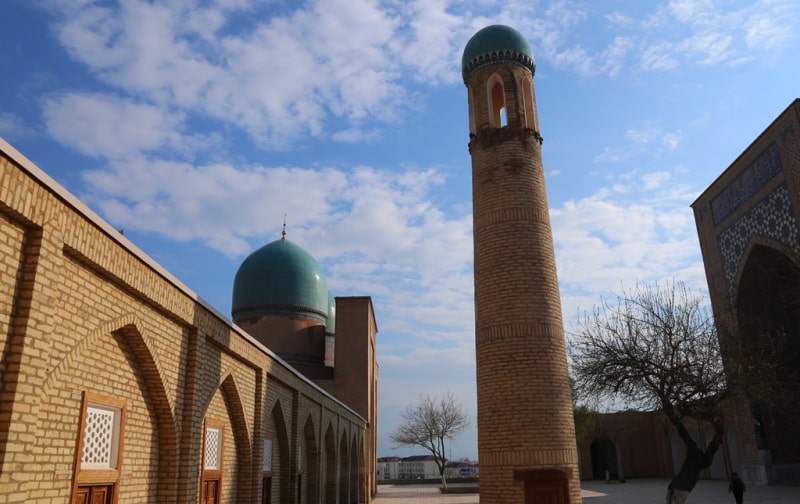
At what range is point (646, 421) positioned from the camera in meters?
28.8

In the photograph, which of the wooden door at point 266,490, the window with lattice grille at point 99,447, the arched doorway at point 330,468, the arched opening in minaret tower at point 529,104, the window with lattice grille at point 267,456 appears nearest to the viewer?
the window with lattice grille at point 99,447

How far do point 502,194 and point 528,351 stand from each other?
8.03 feet

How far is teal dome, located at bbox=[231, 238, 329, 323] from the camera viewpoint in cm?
2141

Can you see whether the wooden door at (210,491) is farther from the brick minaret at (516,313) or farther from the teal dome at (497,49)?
the teal dome at (497,49)

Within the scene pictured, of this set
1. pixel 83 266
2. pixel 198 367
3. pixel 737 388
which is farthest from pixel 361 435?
pixel 83 266

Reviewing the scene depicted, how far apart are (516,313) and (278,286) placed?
14.1 metres

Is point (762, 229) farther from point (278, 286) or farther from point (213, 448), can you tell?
point (213, 448)

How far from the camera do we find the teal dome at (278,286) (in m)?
21.4

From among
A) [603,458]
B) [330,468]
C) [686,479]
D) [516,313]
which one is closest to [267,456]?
[516,313]

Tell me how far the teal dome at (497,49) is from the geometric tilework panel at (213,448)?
7232 mm

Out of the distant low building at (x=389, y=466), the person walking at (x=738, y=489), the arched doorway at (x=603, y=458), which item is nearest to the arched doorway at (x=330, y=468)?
the person walking at (x=738, y=489)

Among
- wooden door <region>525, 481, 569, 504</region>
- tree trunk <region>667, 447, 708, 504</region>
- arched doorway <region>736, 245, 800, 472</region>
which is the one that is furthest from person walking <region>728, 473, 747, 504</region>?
wooden door <region>525, 481, 569, 504</region>

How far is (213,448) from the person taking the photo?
290 inches

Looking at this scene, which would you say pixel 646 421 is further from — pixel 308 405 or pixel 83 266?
pixel 83 266
